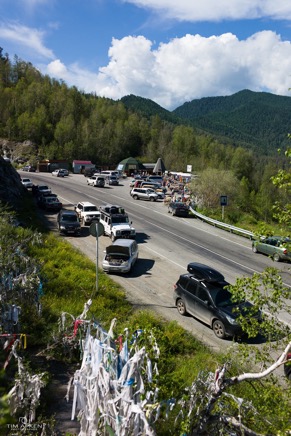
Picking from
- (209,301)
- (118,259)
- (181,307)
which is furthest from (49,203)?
(209,301)

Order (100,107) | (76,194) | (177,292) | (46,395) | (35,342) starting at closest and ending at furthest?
(46,395) < (35,342) < (177,292) < (76,194) < (100,107)

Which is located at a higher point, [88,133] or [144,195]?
[88,133]

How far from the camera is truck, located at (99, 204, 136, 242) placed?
24594mm

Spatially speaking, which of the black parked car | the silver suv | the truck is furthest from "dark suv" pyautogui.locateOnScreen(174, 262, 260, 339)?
the silver suv

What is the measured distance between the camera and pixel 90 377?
17.1 ft

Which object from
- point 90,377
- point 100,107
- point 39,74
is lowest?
point 90,377

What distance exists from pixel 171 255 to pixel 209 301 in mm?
9824

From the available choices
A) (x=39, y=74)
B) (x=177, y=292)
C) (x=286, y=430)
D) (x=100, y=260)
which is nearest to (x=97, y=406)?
(x=286, y=430)

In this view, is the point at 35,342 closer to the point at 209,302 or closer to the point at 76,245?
the point at 209,302

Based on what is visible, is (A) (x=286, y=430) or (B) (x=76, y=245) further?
(B) (x=76, y=245)

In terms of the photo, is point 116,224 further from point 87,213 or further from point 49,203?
point 49,203

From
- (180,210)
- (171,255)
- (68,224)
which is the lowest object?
(171,255)

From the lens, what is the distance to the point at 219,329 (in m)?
12.8

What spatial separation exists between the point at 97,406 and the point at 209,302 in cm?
879
